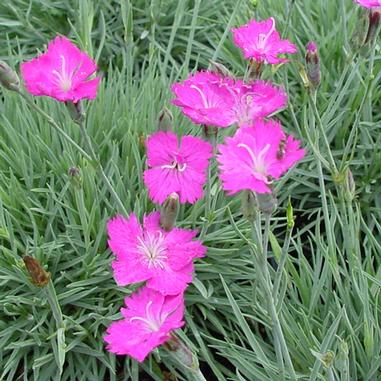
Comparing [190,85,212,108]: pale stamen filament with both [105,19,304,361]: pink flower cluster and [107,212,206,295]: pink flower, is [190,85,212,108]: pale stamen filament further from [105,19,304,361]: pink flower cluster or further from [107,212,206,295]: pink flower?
[107,212,206,295]: pink flower

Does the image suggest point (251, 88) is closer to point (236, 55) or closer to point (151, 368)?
point (151, 368)

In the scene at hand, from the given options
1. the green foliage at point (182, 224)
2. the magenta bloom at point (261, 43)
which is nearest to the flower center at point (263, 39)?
the magenta bloom at point (261, 43)

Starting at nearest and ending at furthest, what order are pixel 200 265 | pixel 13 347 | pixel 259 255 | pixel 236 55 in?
pixel 259 255, pixel 13 347, pixel 200 265, pixel 236 55

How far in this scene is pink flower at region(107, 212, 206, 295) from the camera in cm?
98

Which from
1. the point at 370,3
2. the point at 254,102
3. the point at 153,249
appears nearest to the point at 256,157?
the point at 254,102

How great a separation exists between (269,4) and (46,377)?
53.6 inches

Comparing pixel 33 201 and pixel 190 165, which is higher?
pixel 190 165

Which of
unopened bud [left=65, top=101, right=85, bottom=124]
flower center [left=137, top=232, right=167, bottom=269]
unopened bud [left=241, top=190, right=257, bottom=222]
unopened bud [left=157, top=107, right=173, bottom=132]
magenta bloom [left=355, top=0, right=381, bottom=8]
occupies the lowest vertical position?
flower center [left=137, top=232, right=167, bottom=269]

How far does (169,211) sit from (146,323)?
183 millimetres

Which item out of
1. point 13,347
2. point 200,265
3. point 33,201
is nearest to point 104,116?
point 33,201

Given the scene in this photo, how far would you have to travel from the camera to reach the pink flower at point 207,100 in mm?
985

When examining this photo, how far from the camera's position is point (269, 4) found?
7.34ft

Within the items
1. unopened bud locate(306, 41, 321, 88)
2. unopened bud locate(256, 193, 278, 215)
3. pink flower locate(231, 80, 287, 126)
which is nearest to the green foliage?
unopened bud locate(306, 41, 321, 88)

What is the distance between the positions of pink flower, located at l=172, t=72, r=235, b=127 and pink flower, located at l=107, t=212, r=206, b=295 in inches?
6.9
